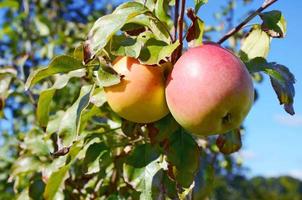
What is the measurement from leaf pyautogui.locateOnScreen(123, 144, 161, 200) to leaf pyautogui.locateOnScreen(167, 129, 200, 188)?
0.08 metres

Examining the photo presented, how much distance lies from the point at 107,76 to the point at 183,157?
0.25 m

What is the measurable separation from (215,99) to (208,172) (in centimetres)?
59

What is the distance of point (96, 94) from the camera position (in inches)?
43.5

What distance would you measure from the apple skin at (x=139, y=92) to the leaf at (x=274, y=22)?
10.3 inches

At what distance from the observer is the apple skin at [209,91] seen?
0.87m

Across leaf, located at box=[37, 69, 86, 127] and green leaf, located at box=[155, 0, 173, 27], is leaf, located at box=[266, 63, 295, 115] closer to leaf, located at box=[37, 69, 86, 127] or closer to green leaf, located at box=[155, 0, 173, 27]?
green leaf, located at box=[155, 0, 173, 27]

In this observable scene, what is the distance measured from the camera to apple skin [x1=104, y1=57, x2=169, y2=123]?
94cm

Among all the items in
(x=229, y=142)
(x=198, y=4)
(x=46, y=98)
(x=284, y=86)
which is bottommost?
(x=229, y=142)

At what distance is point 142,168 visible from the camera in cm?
115

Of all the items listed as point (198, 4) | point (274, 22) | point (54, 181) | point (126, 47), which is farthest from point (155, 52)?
point (54, 181)

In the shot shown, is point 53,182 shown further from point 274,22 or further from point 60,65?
point 274,22

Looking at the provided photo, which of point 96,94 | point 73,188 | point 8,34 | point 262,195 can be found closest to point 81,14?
point 8,34

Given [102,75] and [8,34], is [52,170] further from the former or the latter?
[8,34]

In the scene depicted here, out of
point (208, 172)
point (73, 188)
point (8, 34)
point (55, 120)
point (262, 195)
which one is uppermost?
point (55, 120)
